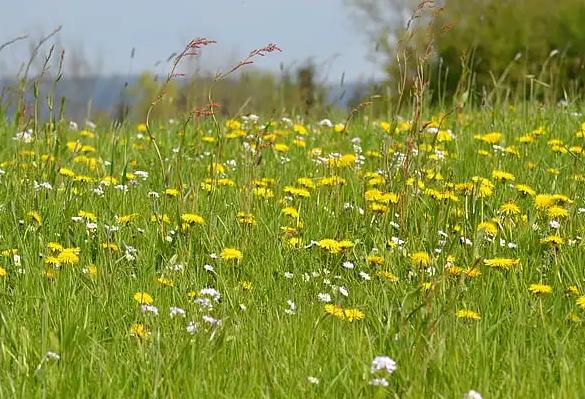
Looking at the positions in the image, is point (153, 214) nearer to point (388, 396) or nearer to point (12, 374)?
point (12, 374)

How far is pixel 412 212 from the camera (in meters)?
3.48

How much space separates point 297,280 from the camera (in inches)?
114

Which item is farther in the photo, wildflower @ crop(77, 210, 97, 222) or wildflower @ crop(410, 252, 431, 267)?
wildflower @ crop(77, 210, 97, 222)

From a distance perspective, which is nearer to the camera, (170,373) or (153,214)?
(170,373)

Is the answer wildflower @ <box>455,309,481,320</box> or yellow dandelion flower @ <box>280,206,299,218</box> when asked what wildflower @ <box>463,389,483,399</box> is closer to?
wildflower @ <box>455,309,481,320</box>

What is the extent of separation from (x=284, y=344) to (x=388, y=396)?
1.20 feet

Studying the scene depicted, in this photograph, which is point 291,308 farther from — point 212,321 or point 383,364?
point 383,364

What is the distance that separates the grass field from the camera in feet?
7.07

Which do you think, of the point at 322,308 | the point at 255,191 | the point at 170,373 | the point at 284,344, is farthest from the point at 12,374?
the point at 255,191

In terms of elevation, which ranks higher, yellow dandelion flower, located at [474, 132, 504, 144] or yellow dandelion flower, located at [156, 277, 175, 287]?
yellow dandelion flower, located at [474, 132, 504, 144]

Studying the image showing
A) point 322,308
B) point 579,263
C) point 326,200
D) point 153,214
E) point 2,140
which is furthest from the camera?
point 2,140

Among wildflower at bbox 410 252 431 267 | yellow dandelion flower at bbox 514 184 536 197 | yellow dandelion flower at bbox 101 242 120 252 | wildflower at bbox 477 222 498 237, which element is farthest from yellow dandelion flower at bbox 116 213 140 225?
yellow dandelion flower at bbox 514 184 536 197

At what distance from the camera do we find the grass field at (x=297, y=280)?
2156mm

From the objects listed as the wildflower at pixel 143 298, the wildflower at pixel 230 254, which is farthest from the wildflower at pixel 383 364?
the wildflower at pixel 230 254
